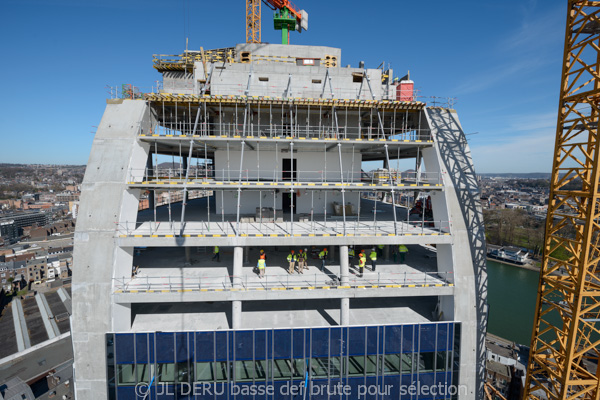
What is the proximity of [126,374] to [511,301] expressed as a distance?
51.4m

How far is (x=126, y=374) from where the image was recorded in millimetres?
12555

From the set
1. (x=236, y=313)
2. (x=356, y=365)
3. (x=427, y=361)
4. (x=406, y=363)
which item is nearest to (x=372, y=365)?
(x=356, y=365)

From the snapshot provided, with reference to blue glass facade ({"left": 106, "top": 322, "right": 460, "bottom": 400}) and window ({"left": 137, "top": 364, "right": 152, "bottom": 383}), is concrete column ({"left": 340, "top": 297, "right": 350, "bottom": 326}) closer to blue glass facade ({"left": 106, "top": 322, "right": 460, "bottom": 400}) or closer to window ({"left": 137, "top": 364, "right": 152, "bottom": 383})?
blue glass facade ({"left": 106, "top": 322, "right": 460, "bottom": 400})

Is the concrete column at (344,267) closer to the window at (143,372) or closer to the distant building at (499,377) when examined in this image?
the window at (143,372)

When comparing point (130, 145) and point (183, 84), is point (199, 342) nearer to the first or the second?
point (130, 145)

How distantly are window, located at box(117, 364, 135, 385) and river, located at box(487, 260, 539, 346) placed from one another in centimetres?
3937

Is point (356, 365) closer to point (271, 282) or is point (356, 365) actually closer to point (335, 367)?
point (335, 367)

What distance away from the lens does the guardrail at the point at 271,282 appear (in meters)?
12.8

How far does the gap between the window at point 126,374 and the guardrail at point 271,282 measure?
3.71 metres

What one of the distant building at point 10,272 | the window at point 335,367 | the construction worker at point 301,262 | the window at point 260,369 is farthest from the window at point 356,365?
the distant building at point 10,272

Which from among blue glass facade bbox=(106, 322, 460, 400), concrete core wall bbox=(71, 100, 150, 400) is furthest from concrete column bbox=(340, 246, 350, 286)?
concrete core wall bbox=(71, 100, 150, 400)

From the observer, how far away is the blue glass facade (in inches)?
490

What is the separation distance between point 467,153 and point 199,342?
17.3 m

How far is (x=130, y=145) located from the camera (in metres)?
13.5
